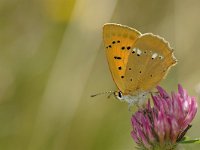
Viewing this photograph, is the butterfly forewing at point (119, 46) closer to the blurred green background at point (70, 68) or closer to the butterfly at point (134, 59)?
the butterfly at point (134, 59)

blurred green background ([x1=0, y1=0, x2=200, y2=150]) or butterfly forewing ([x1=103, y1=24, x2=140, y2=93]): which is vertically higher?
butterfly forewing ([x1=103, y1=24, x2=140, y2=93])

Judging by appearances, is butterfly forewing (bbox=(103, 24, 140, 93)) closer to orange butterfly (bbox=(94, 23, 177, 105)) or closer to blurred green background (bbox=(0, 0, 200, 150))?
orange butterfly (bbox=(94, 23, 177, 105))

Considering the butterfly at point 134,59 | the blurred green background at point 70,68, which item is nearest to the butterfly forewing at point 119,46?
the butterfly at point 134,59

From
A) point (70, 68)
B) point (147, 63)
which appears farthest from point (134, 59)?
point (70, 68)

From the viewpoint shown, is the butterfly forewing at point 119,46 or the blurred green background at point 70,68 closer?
the butterfly forewing at point 119,46

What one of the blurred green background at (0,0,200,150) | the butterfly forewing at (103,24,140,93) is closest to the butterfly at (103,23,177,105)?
the butterfly forewing at (103,24,140,93)

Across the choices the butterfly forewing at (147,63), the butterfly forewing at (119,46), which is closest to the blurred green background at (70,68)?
the butterfly forewing at (147,63)

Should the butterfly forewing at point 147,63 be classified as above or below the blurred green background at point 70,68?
above
